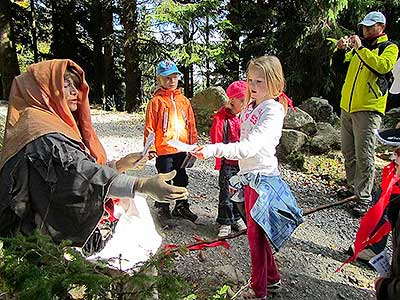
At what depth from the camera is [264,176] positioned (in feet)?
10.1

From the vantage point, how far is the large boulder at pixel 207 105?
8.80 m

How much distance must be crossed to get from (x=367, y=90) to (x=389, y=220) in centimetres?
298

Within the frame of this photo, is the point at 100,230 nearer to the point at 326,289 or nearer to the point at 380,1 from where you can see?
the point at 326,289

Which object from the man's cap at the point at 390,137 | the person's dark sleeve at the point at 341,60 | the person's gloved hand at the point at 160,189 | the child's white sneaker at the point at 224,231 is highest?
the person's dark sleeve at the point at 341,60

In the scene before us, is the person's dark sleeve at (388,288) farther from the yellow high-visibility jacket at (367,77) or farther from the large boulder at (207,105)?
the large boulder at (207,105)

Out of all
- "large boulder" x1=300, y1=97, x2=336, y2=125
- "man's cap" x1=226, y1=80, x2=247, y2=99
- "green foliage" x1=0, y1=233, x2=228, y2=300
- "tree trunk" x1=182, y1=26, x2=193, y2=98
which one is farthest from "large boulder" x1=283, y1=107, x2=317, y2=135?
"green foliage" x1=0, y1=233, x2=228, y2=300

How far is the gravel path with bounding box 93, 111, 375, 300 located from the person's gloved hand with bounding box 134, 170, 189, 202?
0.41 meters

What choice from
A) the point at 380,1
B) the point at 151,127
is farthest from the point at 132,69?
the point at 151,127

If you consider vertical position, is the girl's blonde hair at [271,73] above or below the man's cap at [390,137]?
above

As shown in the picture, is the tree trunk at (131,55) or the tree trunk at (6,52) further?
the tree trunk at (6,52)

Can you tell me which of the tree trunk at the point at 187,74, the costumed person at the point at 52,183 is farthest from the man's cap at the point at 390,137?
the tree trunk at the point at 187,74

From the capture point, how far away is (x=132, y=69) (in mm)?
12086

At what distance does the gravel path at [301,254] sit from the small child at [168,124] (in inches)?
21.3

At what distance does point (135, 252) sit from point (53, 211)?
45 centimetres
